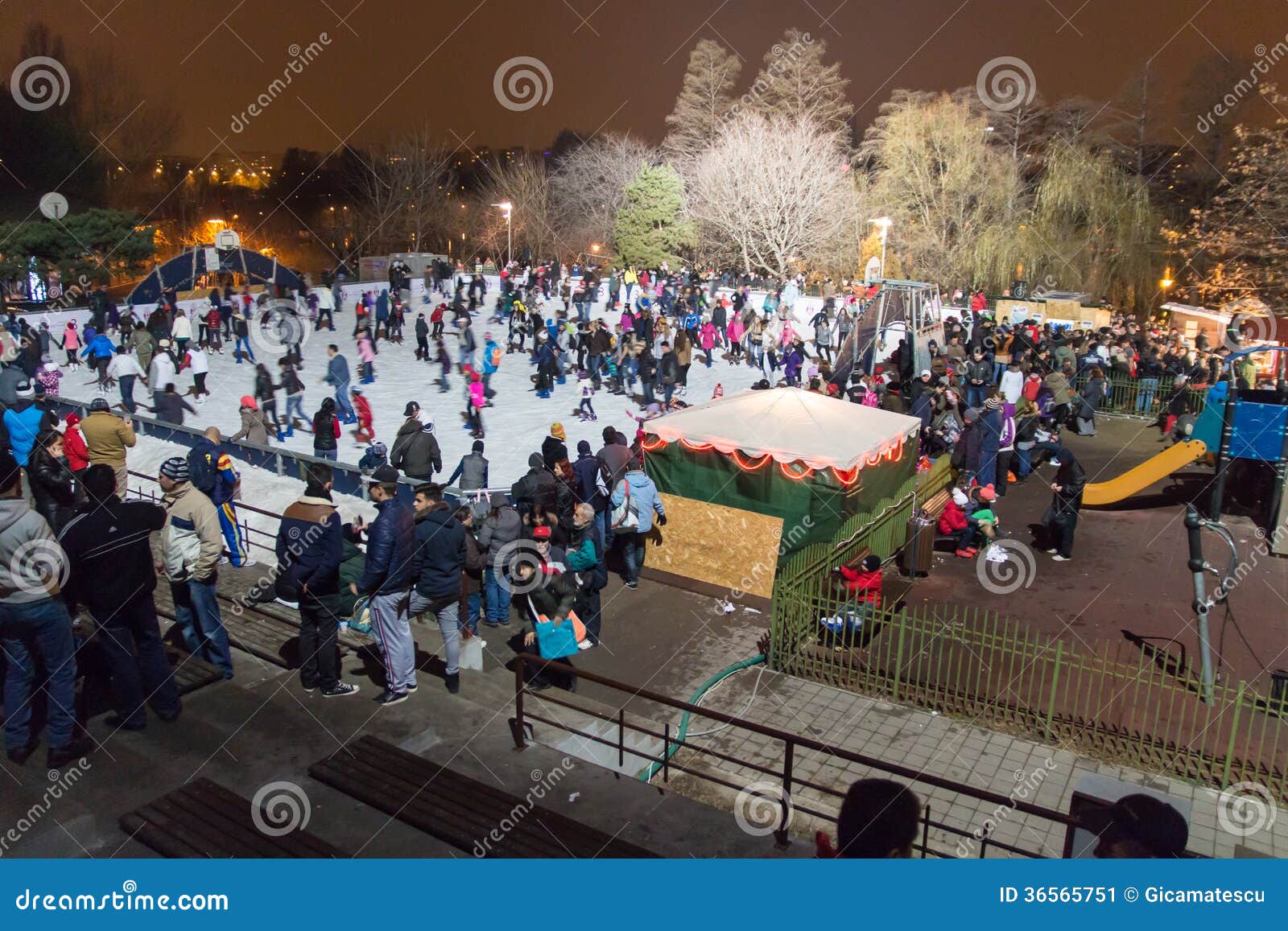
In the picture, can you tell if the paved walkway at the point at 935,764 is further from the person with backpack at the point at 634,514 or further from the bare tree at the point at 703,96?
the bare tree at the point at 703,96

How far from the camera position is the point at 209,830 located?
4945 mm

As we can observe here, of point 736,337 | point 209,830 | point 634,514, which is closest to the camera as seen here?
point 209,830

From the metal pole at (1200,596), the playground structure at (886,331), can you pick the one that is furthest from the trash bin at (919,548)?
the playground structure at (886,331)

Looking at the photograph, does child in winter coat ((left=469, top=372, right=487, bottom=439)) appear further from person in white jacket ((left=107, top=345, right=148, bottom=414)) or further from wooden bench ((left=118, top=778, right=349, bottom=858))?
wooden bench ((left=118, top=778, right=349, bottom=858))

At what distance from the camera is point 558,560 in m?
8.41

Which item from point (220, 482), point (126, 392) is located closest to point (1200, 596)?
point (220, 482)

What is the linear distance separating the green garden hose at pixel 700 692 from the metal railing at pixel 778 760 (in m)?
0.06

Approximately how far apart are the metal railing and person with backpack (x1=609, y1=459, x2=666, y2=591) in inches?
121

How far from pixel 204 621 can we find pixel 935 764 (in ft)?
19.6

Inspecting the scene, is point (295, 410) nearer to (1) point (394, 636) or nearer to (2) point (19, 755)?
(1) point (394, 636)

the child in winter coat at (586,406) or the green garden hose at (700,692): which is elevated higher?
the child in winter coat at (586,406)

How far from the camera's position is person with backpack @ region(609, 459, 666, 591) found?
36.7 feet

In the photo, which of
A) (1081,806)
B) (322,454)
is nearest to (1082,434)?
(322,454)

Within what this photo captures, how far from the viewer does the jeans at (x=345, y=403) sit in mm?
16766
